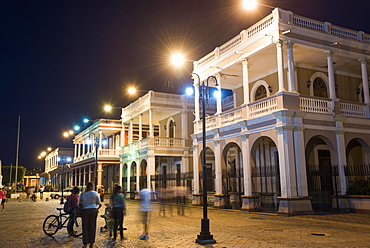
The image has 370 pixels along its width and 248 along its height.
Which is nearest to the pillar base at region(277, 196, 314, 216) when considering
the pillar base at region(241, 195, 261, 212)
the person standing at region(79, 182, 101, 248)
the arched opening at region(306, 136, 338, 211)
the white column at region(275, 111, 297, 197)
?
the white column at region(275, 111, 297, 197)

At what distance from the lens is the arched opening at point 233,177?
21.3 m

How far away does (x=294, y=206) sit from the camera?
16.4 meters

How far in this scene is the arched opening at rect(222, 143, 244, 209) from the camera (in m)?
21.3

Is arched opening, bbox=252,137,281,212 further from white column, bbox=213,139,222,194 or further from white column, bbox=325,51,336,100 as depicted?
white column, bbox=325,51,336,100

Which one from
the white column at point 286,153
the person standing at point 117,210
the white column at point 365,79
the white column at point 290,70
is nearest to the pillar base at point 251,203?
the white column at point 286,153

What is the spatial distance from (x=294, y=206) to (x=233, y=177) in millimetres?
5207

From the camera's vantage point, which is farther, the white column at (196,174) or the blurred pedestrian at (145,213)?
the white column at (196,174)

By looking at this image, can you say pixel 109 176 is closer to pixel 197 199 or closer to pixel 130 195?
pixel 130 195

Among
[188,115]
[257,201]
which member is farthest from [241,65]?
[188,115]

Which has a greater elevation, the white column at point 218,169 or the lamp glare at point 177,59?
the lamp glare at point 177,59

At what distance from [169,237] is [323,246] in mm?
4525

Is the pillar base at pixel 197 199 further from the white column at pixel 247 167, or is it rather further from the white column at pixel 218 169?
the white column at pixel 247 167

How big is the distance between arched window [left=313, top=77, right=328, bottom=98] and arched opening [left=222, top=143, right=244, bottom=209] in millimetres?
6038

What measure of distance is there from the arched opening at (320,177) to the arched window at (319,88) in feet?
9.55
